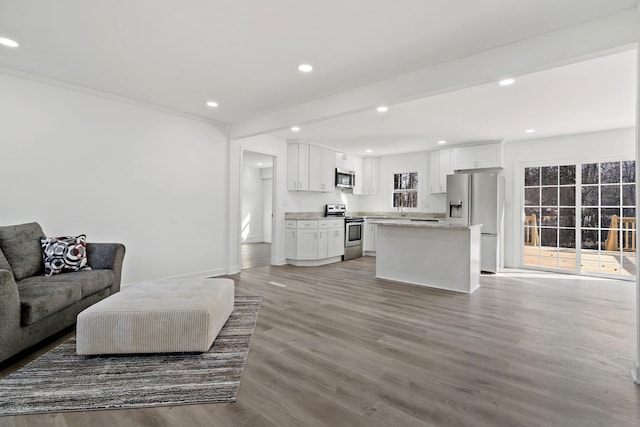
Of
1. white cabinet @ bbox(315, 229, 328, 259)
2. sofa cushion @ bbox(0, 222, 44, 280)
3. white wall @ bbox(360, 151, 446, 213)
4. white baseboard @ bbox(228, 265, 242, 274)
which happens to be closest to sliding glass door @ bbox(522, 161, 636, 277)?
white wall @ bbox(360, 151, 446, 213)

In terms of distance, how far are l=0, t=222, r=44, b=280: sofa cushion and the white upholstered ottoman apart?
1063 millimetres

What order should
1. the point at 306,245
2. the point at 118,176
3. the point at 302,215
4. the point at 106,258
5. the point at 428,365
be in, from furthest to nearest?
1. the point at 302,215
2. the point at 306,245
3. the point at 118,176
4. the point at 106,258
5. the point at 428,365

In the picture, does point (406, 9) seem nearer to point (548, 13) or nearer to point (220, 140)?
point (548, 13)

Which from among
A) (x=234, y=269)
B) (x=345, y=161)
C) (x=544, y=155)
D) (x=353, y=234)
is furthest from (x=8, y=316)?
(x=544, y=155)

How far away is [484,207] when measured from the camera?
230 inches

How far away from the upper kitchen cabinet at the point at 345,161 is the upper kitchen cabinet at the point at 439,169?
184 cm

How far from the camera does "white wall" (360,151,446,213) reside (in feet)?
23.6

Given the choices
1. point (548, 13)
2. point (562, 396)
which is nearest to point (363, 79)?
point (548, 13)

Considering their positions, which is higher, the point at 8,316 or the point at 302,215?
the point at 302,215

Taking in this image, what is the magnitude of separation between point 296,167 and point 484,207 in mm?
3710

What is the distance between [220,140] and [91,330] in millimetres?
3586

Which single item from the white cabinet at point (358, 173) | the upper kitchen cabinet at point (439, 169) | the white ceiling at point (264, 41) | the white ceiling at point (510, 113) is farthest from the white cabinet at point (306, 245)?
the upper kitchen cabinet at point (439, 169)

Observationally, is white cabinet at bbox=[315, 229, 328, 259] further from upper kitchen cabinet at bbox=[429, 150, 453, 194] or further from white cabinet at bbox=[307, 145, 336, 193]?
upper kitchen cabinet at bbox=[429, 150, 453, 194]

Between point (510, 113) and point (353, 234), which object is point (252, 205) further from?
point (510, 113)
